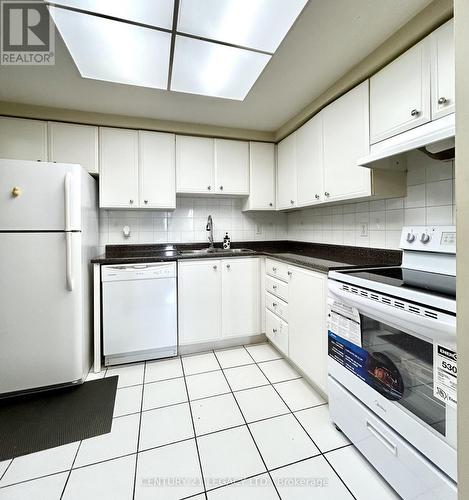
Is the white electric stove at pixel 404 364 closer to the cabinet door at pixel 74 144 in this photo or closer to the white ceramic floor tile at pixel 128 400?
the white ceramic floor tile at pixel 128 400

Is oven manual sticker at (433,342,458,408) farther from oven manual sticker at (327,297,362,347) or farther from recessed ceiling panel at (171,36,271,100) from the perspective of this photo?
recessed ceiling panel at (171,36,271,100)

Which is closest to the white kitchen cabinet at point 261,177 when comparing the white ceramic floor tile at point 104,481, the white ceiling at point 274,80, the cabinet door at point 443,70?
the white ceiling at point 274,80

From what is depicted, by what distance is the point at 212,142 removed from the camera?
2693 mm

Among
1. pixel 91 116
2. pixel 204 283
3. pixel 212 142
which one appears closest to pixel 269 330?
pixel 204 283

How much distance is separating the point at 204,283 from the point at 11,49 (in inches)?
82.1

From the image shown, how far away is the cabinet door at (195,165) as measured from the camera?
2.59 meters

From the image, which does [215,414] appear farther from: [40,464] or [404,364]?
[404,364]

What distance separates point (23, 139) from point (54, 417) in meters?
2.19

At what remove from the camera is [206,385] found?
6.17 feet

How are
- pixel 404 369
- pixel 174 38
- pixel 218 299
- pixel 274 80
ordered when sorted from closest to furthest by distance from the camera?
pixel 404 369
pixel 174 38
pixel 274 80
pixel 218 299

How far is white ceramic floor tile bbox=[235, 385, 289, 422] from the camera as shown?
157cm

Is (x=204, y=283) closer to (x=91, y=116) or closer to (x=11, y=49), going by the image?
(x=91, y=116)

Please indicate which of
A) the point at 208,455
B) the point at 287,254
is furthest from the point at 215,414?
the point at 287,254

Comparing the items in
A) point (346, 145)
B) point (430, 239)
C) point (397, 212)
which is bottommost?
point (430, 239)
